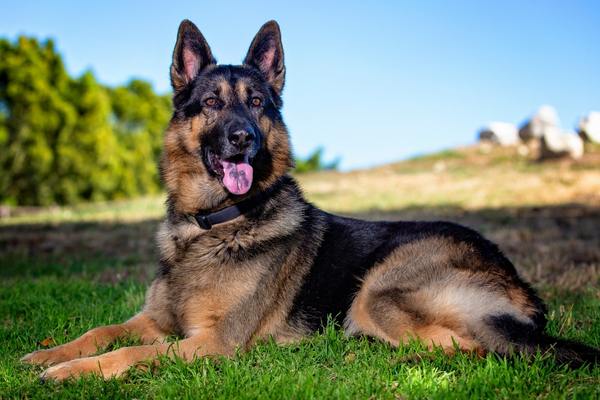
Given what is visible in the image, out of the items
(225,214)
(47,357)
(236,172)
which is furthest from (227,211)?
(47,357)

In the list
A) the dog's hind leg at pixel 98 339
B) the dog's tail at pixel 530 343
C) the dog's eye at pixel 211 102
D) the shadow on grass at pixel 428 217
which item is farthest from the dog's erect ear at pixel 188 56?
the shadow on grass at pixel 428 217

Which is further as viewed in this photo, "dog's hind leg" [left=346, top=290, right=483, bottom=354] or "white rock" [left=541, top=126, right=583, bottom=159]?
"white rock" [left=541, top=126, right=583, bottom=159]

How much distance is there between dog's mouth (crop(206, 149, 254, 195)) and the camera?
168 inches

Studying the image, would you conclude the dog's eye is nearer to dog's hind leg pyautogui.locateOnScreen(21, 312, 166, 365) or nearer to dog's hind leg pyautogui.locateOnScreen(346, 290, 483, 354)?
dog's hind leg pyautogui.locateOnScreen(21, 312, 166, 365)

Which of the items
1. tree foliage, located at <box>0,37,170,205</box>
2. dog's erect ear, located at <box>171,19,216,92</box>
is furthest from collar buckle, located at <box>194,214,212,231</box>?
tree foliage, located at <box>0,37,170,205</box>

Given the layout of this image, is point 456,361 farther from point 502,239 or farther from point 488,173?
point 488,173

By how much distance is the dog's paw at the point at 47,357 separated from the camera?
3.86 metres

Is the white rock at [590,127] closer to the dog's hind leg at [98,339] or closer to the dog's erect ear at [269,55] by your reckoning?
the dog's erect ear at [269,55]

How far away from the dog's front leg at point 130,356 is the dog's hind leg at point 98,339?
0.37 m

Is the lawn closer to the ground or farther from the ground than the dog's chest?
closer to the ground

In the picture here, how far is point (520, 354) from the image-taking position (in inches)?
142

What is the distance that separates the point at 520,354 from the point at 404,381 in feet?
2.59

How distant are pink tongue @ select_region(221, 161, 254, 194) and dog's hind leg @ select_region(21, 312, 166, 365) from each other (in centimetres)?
120

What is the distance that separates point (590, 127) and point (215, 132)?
24048 mm
